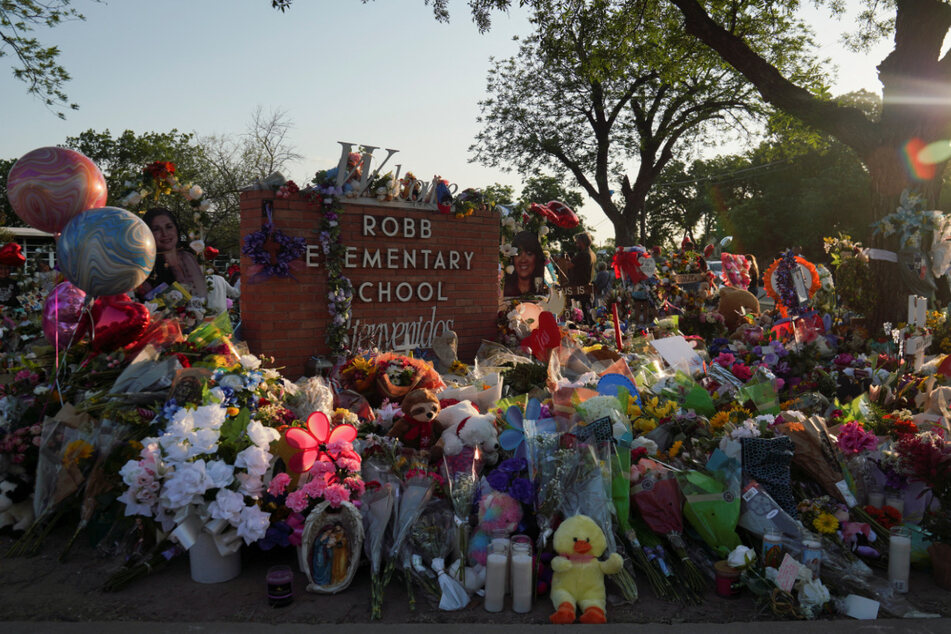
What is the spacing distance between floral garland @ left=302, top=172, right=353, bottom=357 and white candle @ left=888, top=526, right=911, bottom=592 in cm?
476

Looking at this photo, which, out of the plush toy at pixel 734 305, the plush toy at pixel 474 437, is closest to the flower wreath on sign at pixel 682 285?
the plush toy at pixel 734 305

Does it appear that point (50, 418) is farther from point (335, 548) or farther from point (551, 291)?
point (551, 291)

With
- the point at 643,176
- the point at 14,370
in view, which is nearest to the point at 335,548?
the point at 14,370

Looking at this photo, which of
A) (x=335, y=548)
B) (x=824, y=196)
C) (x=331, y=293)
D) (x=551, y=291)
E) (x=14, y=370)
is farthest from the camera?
(x=824, y=196)

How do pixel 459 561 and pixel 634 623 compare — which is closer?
pixel 634 623

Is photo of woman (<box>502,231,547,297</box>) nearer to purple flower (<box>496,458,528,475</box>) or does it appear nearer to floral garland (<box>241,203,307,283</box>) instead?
floral garland (<box>241,203,307,283</box>)

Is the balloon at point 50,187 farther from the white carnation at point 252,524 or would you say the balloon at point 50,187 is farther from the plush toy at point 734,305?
the plush toy at point 734,305

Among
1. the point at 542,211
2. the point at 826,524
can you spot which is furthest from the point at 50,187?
the point at 542,211

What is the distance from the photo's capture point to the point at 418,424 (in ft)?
14.9

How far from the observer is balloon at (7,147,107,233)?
4.64 meters

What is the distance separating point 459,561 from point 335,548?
0.64 m

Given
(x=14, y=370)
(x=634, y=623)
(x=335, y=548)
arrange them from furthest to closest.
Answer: (x=14, y=370) → (x=335, y=548) → (x=634, y=623)

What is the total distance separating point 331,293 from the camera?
663cm

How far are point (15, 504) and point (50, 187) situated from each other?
209cm
